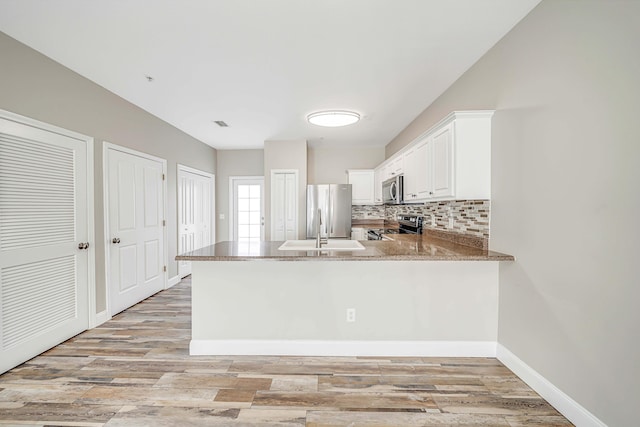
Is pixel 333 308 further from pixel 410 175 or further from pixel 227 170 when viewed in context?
pixel 227 170

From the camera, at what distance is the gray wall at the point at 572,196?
141 cm

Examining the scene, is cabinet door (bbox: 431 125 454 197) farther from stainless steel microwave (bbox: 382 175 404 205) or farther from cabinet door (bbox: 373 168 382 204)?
cabinet door (bbox: 373 168 382 204)

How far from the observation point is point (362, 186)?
5820mm

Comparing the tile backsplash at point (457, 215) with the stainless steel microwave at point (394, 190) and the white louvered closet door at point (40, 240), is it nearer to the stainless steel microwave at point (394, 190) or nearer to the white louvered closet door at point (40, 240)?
the stainless steel microwave at point (394, 190)

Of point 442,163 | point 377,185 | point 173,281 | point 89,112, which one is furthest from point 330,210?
point 89,112

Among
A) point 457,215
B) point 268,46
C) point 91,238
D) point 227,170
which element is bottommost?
point 91,238

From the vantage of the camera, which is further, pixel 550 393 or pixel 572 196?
pixel 550 393

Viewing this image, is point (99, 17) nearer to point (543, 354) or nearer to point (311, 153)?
point (543, 354)

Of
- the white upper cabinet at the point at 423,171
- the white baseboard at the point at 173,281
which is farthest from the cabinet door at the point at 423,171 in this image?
the white baseboard at the point at 173,281

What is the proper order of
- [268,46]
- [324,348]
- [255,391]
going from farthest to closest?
1. [324,348]
2. [268,46]
3. [255,391]

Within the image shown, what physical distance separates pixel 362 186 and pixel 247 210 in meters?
2.54

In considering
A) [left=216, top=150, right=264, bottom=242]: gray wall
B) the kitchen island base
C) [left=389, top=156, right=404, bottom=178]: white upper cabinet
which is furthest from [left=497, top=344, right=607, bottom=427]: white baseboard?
[left=216, top=150, right=264, bottom=242]: gray wall

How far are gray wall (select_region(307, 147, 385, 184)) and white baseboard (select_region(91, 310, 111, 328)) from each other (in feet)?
13.2

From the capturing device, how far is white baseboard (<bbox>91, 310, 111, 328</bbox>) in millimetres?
3137
